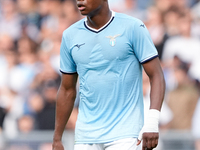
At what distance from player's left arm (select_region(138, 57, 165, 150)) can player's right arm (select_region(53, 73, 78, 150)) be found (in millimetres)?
867

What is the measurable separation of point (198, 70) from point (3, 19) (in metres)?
5.10

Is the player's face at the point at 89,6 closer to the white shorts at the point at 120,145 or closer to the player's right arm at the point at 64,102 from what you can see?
the player's right arm at the point at 64,102

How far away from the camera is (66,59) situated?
4.62 meters

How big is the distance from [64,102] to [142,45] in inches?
41.3

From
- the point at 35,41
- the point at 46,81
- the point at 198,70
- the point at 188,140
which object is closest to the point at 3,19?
the point at 35,41

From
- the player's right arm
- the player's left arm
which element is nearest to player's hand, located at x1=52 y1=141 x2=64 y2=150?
the player's right arm

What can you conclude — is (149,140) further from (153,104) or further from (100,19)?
(100,19)

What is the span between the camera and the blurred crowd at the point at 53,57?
8.58 metres

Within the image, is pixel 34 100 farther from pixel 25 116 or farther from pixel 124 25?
pixel 124 25

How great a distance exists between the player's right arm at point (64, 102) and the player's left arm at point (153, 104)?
87 cm

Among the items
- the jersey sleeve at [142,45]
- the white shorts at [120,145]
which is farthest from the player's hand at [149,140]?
the jersey sleeve at [142,45]

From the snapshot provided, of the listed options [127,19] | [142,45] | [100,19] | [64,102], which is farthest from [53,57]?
[142,45]

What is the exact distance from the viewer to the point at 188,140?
25.2ft

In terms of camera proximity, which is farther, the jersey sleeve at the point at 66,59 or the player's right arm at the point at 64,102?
the player's right arm at the point at 64,102
